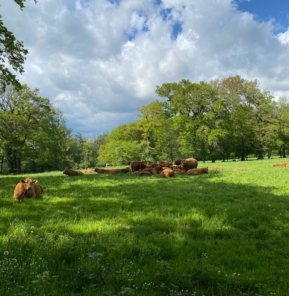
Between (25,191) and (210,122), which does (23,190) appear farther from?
(210,122)

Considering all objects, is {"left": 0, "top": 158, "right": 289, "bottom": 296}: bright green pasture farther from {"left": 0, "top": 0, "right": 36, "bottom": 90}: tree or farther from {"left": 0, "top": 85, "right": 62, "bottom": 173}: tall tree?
{"left": 0, "top": 85, "right": 62, "bottom": 173}: tall tree

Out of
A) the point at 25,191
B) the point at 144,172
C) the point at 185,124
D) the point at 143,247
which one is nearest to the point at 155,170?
the point at 144,172

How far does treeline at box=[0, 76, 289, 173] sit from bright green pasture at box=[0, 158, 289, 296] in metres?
42.1

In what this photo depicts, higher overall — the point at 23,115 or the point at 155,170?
the point at 23,115

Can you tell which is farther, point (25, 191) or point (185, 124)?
point (185, 124)

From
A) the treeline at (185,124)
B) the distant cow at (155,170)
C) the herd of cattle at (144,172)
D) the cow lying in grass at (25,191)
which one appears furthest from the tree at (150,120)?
the cow lying in grass at (25,191)

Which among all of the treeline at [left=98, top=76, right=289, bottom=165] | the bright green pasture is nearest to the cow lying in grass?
the bright green pasture

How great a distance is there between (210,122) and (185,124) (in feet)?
16.6

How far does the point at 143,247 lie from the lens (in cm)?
530

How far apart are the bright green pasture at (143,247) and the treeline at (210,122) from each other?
43.0 meters

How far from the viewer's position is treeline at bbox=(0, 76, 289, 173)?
48.2m

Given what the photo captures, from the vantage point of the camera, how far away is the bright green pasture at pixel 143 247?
3.82m

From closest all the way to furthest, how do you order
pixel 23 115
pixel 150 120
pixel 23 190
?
pixel 23 190 → pixel 23 115 → pixel 150 120

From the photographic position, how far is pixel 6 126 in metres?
45.8
